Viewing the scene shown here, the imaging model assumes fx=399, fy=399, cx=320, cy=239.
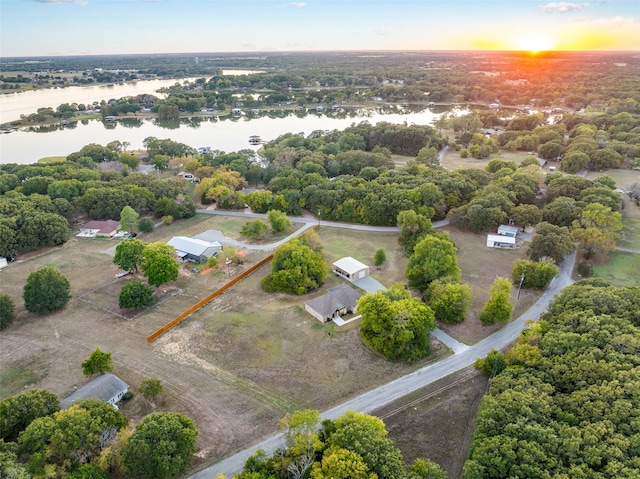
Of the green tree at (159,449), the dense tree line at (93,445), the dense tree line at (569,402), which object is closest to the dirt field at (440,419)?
the dense tree line at (569,402)

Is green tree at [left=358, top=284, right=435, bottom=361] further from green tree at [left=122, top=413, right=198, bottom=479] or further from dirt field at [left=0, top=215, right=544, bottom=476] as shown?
green tree at [left=122, top=413, right=198, bottom=479]

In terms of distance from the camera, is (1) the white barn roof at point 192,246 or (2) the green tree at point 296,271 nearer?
(2) the green tree at point 296,271

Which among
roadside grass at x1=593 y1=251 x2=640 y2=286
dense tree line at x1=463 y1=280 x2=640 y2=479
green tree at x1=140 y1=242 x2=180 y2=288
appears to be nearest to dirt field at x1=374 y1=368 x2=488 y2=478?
dense tree line at x1=463 y1=280 x2=640 y2=479

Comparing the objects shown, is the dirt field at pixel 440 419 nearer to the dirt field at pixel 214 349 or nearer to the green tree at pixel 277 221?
the dirt field at pixel 214 349

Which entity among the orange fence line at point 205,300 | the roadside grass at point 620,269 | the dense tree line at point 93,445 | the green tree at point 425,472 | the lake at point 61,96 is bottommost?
the roadside grass at point 620,269

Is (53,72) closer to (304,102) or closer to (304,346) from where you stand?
(304,102)

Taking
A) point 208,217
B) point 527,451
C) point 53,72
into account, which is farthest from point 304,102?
point 53,72
